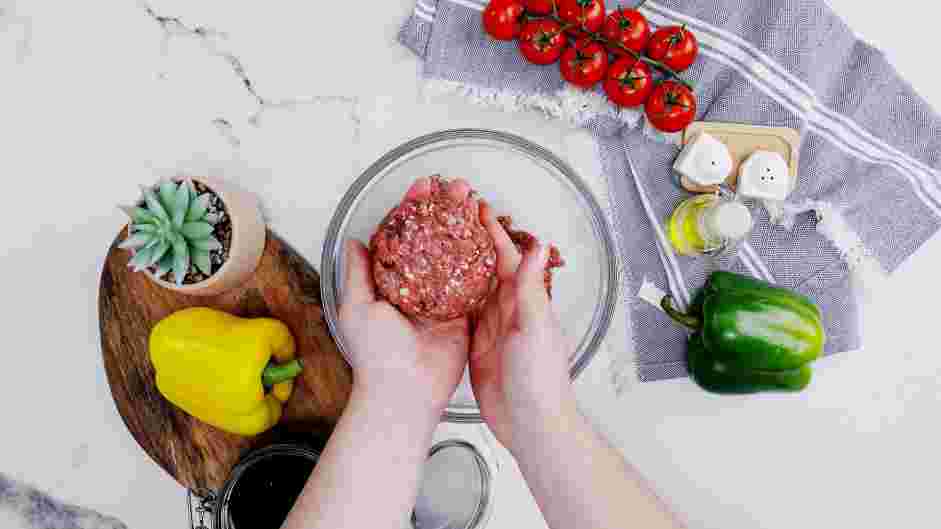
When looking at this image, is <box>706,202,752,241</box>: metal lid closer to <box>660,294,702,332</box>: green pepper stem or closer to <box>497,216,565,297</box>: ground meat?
<box>660,294,702,332</box>: green pepper stem

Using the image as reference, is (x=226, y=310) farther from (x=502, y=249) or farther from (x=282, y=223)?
(x=502, y=249)

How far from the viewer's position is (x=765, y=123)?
1327 millimetres

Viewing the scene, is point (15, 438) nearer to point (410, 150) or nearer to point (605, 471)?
point (410, 150)

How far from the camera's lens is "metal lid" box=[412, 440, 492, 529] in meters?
1.30

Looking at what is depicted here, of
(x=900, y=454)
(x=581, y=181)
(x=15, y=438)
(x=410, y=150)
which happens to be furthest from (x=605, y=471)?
(x=15, y=438)

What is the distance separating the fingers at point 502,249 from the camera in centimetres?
111

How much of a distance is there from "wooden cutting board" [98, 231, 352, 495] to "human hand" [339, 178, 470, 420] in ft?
0.42

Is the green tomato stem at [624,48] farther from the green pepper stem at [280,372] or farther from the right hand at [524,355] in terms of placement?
the green pepper stem at [280,372]

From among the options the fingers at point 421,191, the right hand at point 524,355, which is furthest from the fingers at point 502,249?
the fingers at point 421,191

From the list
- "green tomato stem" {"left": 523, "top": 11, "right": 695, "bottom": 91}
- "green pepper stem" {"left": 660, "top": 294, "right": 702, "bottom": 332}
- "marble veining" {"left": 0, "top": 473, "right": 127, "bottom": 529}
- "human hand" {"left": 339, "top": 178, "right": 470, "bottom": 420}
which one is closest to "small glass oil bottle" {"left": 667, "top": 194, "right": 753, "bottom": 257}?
"green pepper stem" {"left": 660, "top": 294, "right": 702, "bottom": 332}

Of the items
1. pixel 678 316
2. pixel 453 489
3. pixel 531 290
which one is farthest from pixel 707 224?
pixel 453 489

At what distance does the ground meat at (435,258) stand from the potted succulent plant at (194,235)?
27cm

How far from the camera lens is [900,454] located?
4.69 feet

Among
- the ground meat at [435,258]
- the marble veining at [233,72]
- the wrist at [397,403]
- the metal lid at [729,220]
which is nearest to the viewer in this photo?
the ground meat at [435,258]
